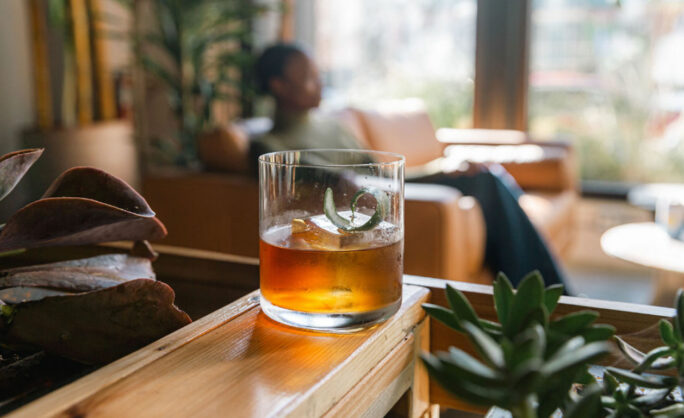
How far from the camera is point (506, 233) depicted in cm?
251

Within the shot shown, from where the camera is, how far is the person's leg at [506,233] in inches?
96.0

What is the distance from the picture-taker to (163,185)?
257 centimetres

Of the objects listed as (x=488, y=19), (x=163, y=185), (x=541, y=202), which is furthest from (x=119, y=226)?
(x=488, y=19)

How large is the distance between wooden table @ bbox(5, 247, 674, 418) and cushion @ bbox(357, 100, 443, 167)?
9.90 ft

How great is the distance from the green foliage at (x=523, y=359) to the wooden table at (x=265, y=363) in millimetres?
115

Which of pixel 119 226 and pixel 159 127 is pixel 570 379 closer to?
pixel 119 226

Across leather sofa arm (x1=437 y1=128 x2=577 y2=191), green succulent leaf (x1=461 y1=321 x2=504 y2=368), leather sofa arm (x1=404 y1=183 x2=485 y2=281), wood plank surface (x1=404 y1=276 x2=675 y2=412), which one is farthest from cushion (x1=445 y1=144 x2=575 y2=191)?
green succulent leaf (x1=461 y1=321 x2=504 y2=368)

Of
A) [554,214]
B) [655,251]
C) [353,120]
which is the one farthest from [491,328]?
[353,120]

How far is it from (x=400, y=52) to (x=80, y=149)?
2285 millimetres

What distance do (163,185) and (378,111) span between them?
5.38ft

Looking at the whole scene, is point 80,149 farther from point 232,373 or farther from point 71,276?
point 232,373

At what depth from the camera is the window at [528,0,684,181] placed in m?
4.07

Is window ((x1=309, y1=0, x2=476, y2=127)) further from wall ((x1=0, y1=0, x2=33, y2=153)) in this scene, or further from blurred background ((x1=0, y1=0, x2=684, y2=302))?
wall ((x1=0, y1=0, x2=33, y2=153))

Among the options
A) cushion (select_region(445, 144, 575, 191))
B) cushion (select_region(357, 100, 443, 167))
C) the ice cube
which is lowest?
cushion (select_region(445, 144, 575, 191))
